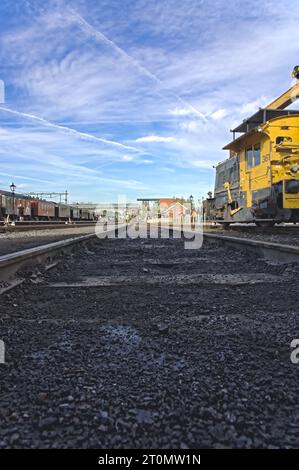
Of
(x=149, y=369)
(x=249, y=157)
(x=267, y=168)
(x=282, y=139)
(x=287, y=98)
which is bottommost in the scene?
(x=149, y=369)

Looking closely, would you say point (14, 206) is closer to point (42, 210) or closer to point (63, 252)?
point (42, 210)

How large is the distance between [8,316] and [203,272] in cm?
284

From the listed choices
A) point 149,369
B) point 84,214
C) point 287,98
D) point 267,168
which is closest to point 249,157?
point 267,168

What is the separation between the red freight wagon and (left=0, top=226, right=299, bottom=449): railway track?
1507 inches

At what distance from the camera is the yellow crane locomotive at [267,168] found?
947 centimetres

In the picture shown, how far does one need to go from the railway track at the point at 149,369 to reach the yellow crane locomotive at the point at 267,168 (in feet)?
22.1

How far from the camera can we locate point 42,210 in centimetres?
4175

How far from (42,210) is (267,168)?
3544cm

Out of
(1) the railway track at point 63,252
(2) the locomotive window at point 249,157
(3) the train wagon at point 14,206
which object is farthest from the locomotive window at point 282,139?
(3) the train wagon at point 14,206

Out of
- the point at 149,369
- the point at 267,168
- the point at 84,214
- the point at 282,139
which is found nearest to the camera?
the point at 149,369

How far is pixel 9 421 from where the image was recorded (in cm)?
111

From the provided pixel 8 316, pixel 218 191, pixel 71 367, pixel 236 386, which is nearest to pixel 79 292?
pixel 8 316

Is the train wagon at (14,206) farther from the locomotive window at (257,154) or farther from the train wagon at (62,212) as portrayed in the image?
the locomotive window at (257,154)

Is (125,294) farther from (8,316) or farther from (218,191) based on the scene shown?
(218,191)
